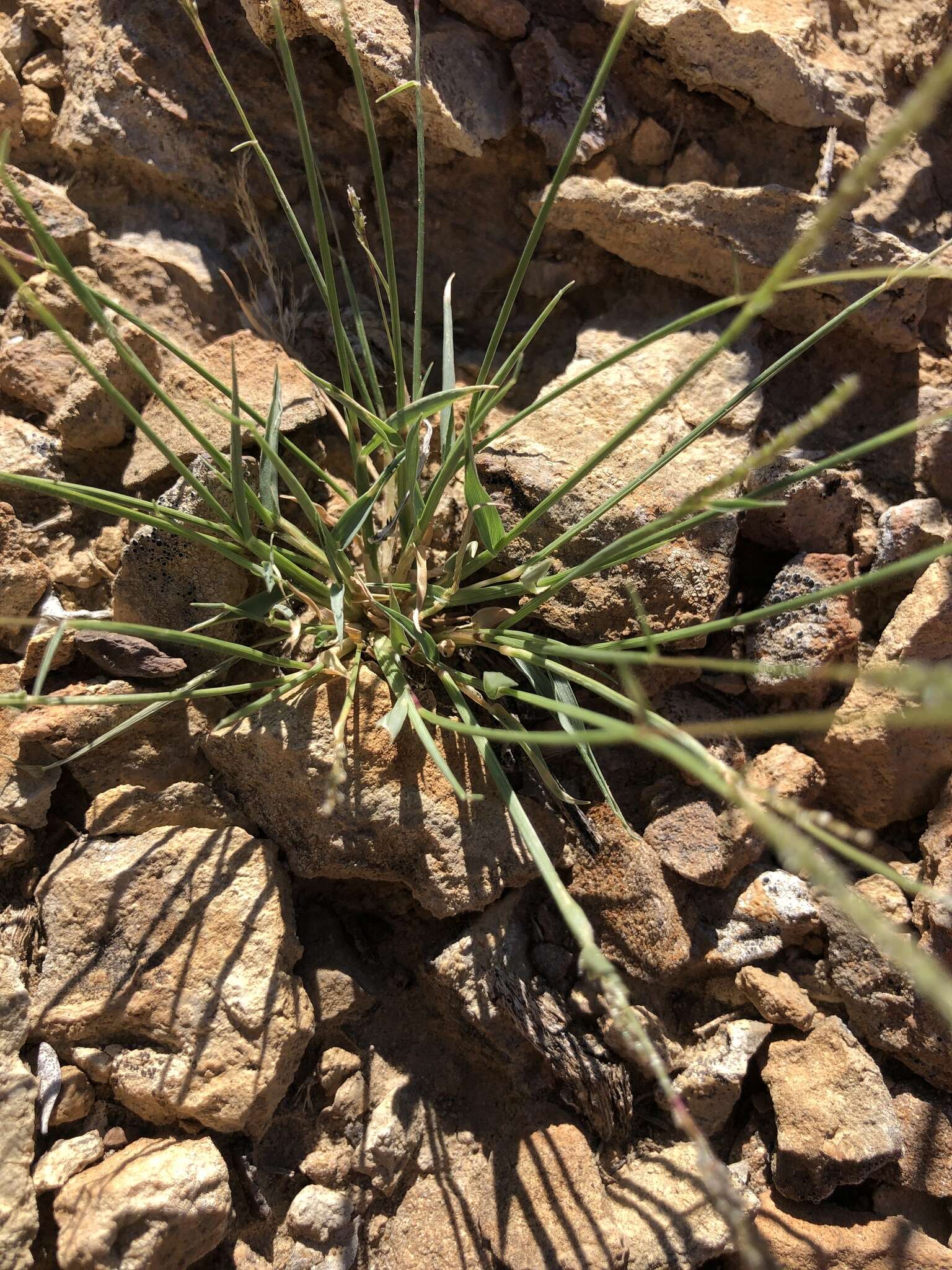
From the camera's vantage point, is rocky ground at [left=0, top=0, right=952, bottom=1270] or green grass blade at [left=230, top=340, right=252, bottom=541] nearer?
green grass blade at [left=230, top=340, right=252, bottom=541]

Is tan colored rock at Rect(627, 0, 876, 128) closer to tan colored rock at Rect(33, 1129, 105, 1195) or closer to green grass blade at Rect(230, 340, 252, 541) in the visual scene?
green grass blade at Rect(230, 340, 252, 541)

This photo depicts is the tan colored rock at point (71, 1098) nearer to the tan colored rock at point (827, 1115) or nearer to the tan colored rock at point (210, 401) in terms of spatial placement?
the tan colored rock at point (210, 401)

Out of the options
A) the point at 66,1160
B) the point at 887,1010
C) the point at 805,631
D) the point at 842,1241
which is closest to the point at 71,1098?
the point at 66,1160

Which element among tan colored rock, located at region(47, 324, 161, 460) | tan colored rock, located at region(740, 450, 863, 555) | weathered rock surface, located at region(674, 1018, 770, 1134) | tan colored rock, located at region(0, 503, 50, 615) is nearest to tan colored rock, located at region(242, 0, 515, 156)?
tan colored rock, located at region(47, 324, 161, 460)

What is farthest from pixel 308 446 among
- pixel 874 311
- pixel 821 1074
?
pixel 821 1074

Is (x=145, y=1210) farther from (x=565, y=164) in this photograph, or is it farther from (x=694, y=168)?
(x=694, y=168)

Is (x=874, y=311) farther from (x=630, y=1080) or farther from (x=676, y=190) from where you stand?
(x=630, y=1080)

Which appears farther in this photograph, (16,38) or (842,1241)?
(16,38)
